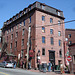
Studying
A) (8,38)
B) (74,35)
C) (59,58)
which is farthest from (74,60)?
(74,35)

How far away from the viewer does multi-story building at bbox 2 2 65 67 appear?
99.2ft

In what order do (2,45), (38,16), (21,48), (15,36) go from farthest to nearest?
1. (2,45)
2. (15,36)
3. (21,48)
4. (38,16)

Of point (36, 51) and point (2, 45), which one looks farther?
point (2, 45)

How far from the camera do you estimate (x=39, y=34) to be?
30781 millimetres

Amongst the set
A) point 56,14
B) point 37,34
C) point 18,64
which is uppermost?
point 56,14

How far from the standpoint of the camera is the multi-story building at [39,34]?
3025 cm

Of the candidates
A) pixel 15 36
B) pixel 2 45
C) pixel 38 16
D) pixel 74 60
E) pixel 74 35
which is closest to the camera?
pixel 74 60

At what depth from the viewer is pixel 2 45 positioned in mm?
45781

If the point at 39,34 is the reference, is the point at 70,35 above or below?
above

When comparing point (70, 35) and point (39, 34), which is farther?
point (70, 35)

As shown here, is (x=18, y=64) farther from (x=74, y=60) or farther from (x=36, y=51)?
(x=74, y=60)

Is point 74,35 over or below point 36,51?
over

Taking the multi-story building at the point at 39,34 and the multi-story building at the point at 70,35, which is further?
the multi-story building at the point at 70,35

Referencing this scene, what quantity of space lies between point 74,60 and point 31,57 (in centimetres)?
1305
